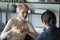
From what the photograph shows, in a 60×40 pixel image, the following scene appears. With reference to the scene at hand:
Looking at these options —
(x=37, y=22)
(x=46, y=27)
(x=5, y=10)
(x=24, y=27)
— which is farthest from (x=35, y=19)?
(x=46, y=27)

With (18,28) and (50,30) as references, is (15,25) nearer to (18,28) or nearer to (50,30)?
(18,28)

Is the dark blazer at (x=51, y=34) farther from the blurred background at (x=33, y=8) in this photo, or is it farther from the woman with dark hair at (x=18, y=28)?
the blurred background at (x=33, y=8)

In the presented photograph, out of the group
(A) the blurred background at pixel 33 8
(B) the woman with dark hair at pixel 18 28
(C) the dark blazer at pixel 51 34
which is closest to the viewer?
(C) the dark blazer at pixel 51 34

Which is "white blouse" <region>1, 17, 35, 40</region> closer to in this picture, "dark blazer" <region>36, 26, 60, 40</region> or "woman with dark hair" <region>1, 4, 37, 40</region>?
"woman with dark hair" <region>1, 4, 37, 40</region>

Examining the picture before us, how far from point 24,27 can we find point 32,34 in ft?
0.60

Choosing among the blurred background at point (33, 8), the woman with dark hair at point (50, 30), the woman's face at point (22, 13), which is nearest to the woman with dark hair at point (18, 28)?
the woman's face at point (22, 13)

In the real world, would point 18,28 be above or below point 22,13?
below

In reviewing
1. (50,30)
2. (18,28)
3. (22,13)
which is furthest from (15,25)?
(50,30)

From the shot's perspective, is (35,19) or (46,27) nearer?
(46,27)

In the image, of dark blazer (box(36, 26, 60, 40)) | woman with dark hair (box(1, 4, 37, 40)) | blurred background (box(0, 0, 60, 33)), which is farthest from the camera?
blurred background (box(0, 0, 60, 33))

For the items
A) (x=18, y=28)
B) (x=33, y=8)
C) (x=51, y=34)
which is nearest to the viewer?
(x=51, y=34)

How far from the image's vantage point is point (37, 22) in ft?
14.0

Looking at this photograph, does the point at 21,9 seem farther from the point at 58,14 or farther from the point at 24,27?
the point at 58,14

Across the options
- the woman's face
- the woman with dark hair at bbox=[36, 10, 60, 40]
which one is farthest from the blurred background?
the woman with dark hair at bbox=[36, 10, 60, 40]
